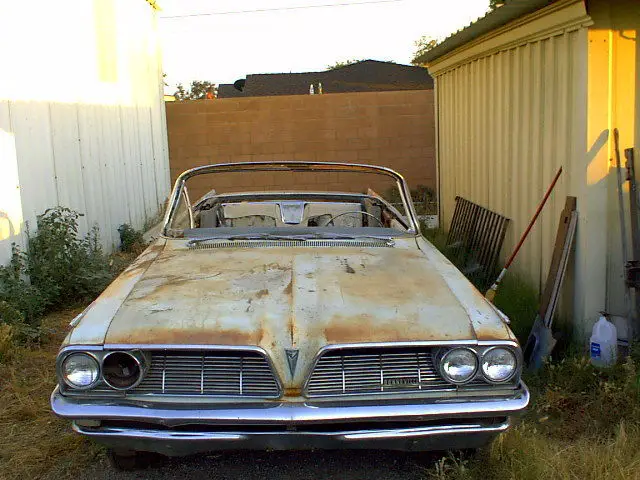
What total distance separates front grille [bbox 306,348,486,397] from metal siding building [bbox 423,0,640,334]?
2.25m

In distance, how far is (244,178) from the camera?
550 inches

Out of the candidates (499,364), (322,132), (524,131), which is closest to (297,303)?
(499,364)

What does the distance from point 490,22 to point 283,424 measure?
4473 millimetres

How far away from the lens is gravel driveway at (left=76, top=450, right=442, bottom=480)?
3516 millimetres

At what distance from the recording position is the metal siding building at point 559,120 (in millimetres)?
4668

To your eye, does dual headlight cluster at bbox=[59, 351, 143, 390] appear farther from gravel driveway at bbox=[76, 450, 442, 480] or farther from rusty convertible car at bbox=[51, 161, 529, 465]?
gravel driveway at bbox=[76, 450, 442, 480]

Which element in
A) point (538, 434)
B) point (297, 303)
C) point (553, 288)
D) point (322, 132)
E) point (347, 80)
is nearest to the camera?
point (297, 303)

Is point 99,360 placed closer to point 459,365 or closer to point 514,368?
point 459,365

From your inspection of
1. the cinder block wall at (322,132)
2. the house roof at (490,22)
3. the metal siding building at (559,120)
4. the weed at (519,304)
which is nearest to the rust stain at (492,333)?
the metal siding building at (559,120)

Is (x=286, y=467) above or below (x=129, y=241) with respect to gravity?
below

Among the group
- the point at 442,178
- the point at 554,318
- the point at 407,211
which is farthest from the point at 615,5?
the point at 442,178

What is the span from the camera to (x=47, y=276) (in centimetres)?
650

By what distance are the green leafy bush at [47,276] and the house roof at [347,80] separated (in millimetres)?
18464

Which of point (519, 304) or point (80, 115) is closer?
point (519, 304)
